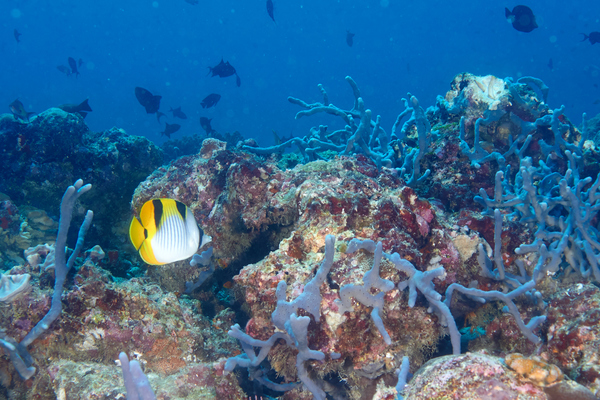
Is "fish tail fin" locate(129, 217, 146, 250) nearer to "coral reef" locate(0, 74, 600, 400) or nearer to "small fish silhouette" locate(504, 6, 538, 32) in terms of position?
"coral reef" locate(0, 74, 600, 400)

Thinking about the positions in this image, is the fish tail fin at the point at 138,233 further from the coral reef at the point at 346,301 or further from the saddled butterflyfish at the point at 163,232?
the coral reef at the point at 346,301

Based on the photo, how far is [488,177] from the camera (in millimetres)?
3613

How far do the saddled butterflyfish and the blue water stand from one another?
7308cm

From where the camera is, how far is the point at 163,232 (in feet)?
5.31

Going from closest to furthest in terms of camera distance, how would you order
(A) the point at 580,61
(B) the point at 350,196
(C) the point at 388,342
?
(C) the point at 388,342 < (B) the point at 350,196 < (A) the point at 580,61

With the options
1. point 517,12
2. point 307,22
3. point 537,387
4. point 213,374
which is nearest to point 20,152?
point 213,374

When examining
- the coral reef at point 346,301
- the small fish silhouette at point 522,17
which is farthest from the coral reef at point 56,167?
the small fish silhouette at point 522,17

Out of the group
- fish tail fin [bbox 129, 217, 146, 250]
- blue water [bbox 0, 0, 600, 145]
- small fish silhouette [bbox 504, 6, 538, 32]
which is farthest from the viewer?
blue water [bbox 0, 0, 600, 145]

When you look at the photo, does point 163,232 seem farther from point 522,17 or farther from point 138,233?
point 522,17

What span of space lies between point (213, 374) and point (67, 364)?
38.5 inches

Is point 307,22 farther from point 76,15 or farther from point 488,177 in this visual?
point 488,177

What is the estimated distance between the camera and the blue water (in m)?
83.2

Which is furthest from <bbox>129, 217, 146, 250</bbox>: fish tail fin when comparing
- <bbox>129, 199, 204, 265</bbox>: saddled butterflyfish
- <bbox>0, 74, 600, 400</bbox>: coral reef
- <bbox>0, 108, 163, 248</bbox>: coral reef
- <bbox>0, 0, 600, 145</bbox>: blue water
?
<bbox>0, 0, 600, 145</bbox>: blue water

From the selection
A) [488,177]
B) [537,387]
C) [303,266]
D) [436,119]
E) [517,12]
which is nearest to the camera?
[537,387]
